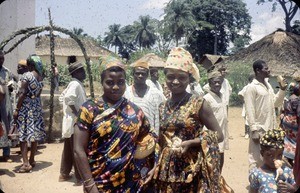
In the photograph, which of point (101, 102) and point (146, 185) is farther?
point (146, 185)

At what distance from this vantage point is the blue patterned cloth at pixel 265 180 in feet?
9.50

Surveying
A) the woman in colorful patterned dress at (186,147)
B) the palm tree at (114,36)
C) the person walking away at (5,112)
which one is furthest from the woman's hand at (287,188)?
the palm tree at (114,36)

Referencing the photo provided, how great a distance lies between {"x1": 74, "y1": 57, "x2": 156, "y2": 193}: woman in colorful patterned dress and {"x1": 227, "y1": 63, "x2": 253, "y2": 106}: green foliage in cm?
1978

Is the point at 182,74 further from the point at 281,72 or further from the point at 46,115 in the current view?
the point at 281,72

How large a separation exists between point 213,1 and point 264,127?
4052 centimetres

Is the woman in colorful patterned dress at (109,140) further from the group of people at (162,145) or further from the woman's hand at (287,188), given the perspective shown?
the woman's hand at (287,188)

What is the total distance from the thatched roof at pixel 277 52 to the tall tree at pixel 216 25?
17.0 m

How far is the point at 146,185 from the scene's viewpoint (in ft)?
8.41

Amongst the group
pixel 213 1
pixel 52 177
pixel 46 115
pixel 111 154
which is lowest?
pixel 52 177

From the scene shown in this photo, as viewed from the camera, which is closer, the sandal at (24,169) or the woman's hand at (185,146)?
the woman's hand at (185,146)

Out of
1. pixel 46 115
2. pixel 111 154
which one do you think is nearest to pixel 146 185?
pixel 111 154

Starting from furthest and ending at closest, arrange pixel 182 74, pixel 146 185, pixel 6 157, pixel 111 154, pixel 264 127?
1. pixel 6 157
2. pixel 264 127
3. pixel 182 74
4. pixel 146 185
5. pixel 111 154

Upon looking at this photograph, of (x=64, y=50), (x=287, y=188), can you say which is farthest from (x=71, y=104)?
(x=64, y=50)

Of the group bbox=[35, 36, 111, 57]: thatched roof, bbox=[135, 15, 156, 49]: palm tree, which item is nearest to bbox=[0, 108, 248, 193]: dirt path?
bbox=[35, 36, 111, 57]: thatched roof
